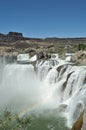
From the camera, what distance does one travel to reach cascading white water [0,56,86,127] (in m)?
21.4

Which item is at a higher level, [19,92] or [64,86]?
[64,86]

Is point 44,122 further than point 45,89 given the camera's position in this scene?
No

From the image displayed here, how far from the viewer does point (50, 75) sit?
3136cm

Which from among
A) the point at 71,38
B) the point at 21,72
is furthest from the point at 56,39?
the point at 21,72

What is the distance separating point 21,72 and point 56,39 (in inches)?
5987

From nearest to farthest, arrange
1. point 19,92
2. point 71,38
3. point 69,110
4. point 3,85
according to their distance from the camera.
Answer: point 69,110, point 19,92, point 3,85, point 71,38

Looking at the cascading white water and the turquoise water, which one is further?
the cascading white water

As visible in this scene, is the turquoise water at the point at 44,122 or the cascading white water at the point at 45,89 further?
the cascading white water at the point at 45,89

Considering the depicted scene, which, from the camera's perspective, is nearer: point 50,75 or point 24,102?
point 24,102

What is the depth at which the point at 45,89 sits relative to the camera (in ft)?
98.3

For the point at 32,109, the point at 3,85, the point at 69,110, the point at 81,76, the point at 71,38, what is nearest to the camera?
the point at 69,110

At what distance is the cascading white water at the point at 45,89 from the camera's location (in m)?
21.4

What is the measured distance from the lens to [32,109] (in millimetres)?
22406

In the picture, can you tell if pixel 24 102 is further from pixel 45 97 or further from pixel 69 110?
pixel 69 110
